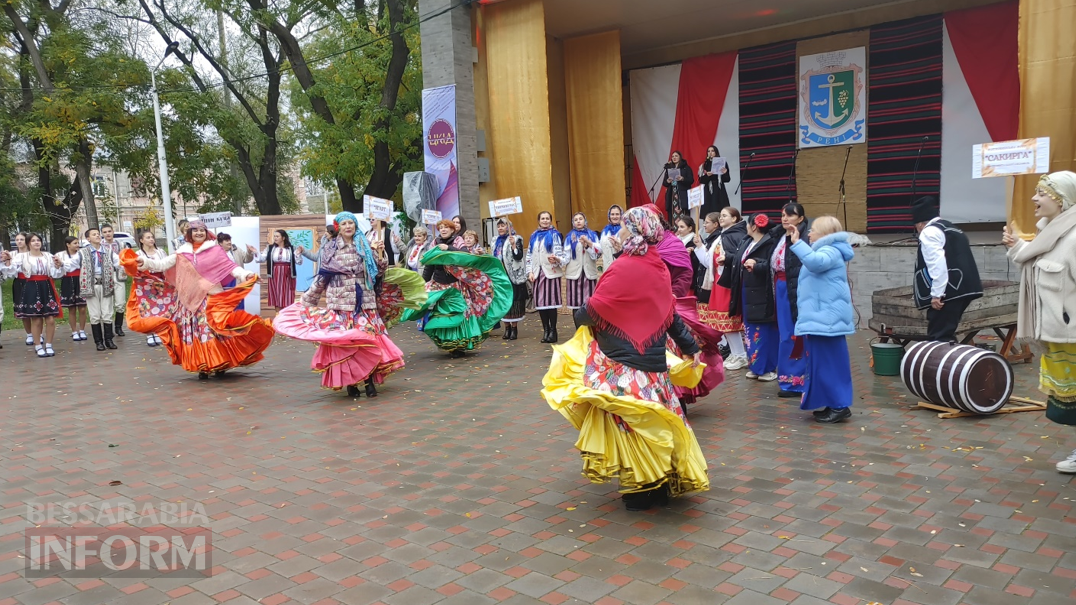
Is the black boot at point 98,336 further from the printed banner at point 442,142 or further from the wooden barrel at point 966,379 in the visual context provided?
the wooden barrel at point 966,379

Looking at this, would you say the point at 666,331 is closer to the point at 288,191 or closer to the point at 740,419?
the point at 740,419

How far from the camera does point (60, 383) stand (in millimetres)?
9602

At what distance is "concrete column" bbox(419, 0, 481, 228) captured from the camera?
1395 cm

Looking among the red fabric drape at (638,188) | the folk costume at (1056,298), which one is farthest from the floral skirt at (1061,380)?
the red fabric drape at (638,188)

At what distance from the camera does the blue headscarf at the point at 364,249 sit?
777 centimetres

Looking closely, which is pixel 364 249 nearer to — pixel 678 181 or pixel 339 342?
pixel 339 342

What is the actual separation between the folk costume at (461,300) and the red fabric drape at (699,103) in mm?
8389

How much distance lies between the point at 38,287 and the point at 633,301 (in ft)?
37.2

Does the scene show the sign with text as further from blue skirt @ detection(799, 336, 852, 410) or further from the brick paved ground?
blue skirt @ detection(799, 336, 852, 410)

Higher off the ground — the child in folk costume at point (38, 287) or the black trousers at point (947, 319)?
the child in folk costume at point (38, 287)

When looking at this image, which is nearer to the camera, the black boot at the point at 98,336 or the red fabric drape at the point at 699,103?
the black boot at the point at 98,336

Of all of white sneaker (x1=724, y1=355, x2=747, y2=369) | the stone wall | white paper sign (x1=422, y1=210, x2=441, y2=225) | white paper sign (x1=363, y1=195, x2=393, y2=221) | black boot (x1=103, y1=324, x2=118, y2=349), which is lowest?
white sneaker (x1=724, y1=355, x2=747, y2=369)

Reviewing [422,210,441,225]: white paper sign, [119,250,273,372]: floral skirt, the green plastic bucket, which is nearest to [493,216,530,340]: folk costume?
[422,210,441,225]: white paper sign

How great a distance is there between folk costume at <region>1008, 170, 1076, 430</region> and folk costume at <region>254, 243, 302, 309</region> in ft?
40.2
